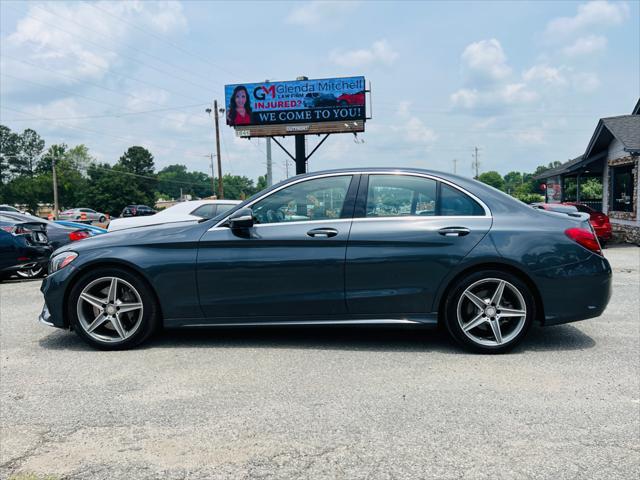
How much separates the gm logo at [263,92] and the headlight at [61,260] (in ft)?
76.8

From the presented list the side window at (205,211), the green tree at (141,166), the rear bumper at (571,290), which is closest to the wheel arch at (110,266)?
the rear bumper at (571,290)

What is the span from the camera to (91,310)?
15.8ft

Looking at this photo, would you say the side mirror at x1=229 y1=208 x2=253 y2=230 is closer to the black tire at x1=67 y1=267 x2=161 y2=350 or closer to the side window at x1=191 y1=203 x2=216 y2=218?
the black tire at x1=67 y1=267 x2=161 y2=350

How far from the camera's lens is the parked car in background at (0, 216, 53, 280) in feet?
32.3

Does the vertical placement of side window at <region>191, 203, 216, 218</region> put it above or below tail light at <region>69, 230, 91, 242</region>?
above

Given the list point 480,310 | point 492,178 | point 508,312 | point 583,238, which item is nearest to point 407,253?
point 480,310

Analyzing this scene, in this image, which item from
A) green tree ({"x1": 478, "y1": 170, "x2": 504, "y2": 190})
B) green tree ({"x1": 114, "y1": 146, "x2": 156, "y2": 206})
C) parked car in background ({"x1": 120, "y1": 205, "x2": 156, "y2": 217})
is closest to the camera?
parked car in background ({"x1": 120, "y1": 205, "x2": 156, "y2": 217})

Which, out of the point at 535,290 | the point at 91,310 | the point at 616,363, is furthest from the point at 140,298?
the point at 616,363

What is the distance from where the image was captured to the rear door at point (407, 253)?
176 inches

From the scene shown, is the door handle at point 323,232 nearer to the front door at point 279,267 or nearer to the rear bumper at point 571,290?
the front door at point 279,267

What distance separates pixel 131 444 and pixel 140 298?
6.31 feet

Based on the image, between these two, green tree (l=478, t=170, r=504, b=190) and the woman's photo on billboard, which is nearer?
the woman's photo on billboard

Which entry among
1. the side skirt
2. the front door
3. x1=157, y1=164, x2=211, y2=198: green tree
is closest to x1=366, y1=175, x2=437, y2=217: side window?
the front door

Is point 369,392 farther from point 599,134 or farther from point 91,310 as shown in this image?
point 599,134
